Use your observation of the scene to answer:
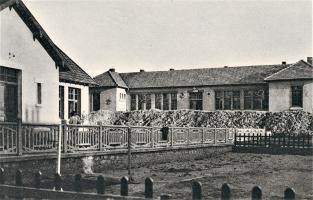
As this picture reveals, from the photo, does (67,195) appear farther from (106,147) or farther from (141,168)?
(141,168)

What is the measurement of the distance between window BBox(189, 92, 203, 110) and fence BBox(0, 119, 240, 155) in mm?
25004

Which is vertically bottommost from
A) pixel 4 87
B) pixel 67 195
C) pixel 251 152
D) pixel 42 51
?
pixel 251 152

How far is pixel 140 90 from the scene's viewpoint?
5178 centimetres

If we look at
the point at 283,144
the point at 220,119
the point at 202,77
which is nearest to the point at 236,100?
the point at 202,77

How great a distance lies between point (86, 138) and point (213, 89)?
34.7m

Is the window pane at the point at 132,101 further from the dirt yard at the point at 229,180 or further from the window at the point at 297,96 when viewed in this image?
the dirt yard at the point at 229,180

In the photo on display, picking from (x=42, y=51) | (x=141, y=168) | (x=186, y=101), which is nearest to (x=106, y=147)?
(x=141, y=168)

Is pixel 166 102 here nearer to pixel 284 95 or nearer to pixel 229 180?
pixel 284 95

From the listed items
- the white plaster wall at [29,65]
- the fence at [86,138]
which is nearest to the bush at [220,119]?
the fence at [86,138]

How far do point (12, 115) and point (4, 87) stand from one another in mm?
1183

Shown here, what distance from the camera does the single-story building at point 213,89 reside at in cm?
4128

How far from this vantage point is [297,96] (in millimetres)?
40906

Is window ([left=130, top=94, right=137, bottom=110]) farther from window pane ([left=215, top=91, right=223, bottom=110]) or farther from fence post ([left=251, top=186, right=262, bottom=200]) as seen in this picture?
fence post ([left=251, top=186, right=262, bottom=200])

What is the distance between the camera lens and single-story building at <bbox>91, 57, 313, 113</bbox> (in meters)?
41.3
